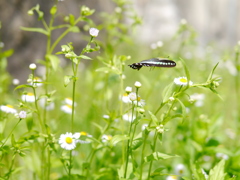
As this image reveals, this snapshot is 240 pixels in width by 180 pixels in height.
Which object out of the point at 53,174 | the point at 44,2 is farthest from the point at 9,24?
the point at 53,174

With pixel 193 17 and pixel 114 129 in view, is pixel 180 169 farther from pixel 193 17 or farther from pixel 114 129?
pixel 193 17

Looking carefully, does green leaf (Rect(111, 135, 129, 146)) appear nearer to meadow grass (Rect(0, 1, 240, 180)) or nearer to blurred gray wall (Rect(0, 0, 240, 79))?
meadow grass (Rect(0, 1, 240, 180))

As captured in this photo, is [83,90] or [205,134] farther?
[83,90]

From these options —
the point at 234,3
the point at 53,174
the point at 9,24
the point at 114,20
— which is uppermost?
the point at 234,3

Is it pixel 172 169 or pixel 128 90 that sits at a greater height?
pixel 128 90

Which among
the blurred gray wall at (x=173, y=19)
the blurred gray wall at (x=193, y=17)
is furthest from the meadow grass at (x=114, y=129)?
the blurred gray wall at (x=193, y=17)

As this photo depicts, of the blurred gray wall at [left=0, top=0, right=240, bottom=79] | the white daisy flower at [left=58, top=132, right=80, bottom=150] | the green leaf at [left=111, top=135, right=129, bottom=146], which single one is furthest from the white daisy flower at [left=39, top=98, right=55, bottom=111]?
the blurred gray wall at [left=0, top=0, right=240, bottom=79]

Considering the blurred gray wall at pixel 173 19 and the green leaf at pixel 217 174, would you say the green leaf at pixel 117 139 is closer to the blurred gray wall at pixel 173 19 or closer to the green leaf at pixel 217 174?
the green leaf at pixel 217 174

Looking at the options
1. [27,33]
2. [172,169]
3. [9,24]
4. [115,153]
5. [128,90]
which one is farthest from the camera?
[27,33]

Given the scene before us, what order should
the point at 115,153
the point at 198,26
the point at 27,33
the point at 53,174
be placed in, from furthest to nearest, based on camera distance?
the point at 198,26 → the point at 27,33 → the point at 53,174 → the point at 115,153

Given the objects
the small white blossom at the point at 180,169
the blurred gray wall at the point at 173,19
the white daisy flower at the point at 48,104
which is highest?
the blurred gray wall at the point at 173,19

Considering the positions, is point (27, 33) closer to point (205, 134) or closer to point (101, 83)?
point (101, 83)
